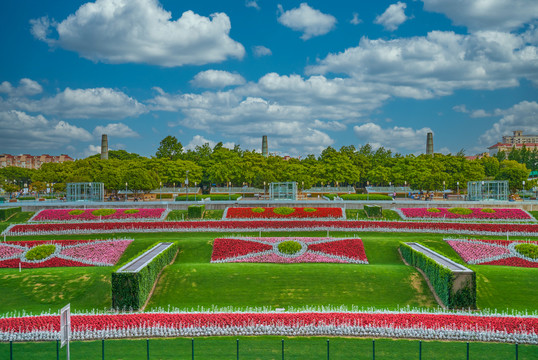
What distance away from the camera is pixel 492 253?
→ 96.0ft

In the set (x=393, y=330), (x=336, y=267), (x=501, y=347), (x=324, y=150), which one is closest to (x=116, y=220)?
(x=336, y=267)

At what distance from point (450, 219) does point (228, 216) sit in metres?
23.2

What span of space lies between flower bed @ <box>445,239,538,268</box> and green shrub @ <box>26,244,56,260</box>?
29.4m

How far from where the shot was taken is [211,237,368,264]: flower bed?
28875mm

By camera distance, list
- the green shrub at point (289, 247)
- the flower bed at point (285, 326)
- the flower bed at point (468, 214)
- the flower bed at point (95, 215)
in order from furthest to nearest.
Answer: the flower bed at point (95, 215), the flower bed at point (468, 214), the green shrub at point (289, 247), the flower bed at point (285, 326)

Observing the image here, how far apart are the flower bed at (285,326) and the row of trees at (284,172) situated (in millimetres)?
48684

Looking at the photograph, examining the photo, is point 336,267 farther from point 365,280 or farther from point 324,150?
point 324,150

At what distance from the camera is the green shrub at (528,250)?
28.5 meters

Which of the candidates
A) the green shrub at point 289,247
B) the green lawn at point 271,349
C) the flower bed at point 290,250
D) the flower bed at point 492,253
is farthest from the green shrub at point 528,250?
the green shrub at point 289,247

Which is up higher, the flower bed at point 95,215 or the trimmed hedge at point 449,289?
the flower bed at point 95,215

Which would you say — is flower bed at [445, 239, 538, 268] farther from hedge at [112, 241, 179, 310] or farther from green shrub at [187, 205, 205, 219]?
green shrub at [187, 205, 205, 219]

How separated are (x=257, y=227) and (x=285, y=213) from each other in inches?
252

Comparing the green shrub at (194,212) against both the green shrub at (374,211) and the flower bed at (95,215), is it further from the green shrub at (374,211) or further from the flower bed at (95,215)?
the green shrub at (374,211)

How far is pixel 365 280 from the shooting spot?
24.2 m
